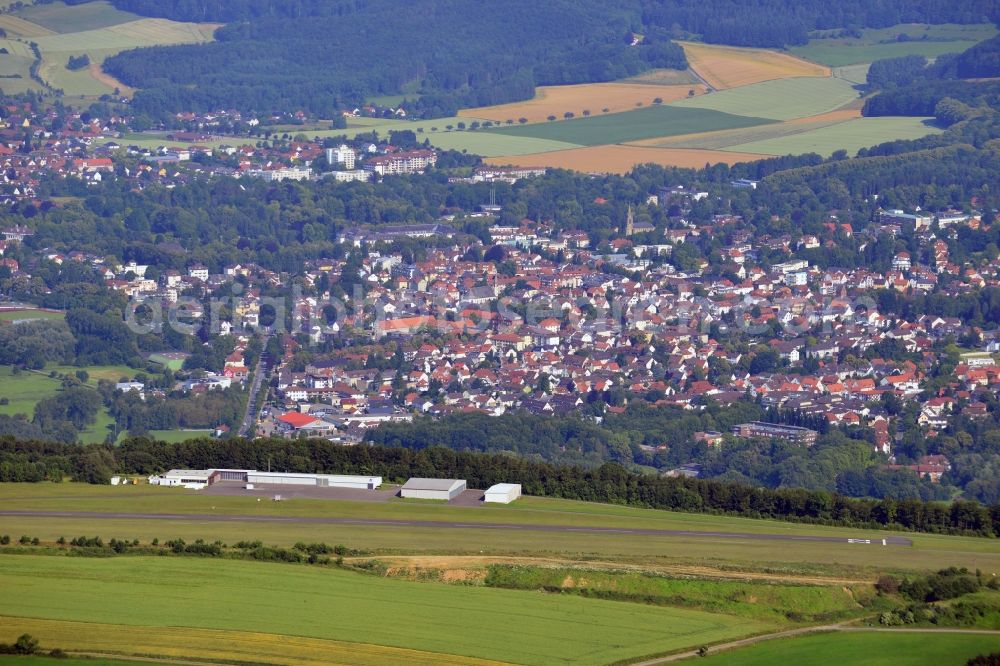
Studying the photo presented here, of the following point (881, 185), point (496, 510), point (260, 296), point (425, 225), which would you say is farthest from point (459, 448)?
point (881, 185)

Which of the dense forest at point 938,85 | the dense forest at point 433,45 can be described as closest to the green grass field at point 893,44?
the dense forest at point 433,45

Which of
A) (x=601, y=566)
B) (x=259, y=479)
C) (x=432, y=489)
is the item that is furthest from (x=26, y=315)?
(x=601, y=566)

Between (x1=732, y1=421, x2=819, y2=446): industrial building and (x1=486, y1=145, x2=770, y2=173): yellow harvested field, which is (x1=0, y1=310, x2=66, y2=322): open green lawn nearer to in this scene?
(x1=732, y1=421, x2=819, y2=446): industrial building

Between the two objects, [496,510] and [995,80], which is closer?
[496,510]

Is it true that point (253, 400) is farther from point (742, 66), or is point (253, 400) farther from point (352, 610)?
point (742, 66)

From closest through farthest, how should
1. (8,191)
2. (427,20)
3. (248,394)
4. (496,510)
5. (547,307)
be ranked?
(496,510) → (248,394) → (547,307) → (8,191) → (427,20)

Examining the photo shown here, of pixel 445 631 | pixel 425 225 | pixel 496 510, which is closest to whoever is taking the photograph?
pixel 445 631

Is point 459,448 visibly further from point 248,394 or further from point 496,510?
point 496,510
